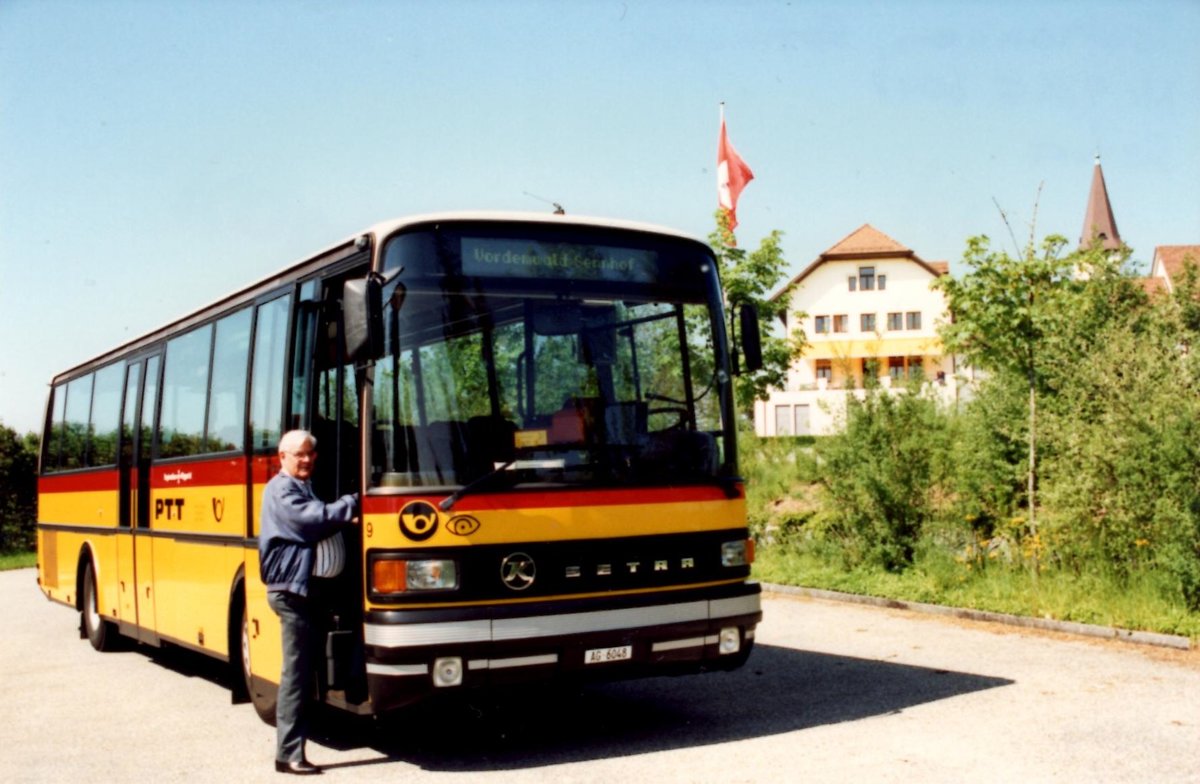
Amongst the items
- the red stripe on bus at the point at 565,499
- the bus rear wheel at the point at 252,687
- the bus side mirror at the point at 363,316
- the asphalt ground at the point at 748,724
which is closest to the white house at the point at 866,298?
the asphalt ground at the point at 748,724

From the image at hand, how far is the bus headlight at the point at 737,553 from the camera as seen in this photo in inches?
344

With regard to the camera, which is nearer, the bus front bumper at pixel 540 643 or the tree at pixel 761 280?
the bus front bumper at pixel 540 643

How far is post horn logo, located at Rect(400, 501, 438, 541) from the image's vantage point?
24.9 feet

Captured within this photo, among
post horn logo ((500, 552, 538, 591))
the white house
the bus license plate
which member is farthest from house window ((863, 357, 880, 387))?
the white house

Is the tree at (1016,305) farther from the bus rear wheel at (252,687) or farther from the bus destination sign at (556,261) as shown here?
the bus rear wheel at (252,687)

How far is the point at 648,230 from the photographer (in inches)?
348

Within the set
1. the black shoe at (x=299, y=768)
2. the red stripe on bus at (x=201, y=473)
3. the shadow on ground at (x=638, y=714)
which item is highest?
the red stripe on bus at (x=201, y=473)

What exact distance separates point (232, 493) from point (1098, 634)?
798cm

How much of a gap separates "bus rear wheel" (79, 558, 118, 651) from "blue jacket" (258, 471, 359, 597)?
7952 mm

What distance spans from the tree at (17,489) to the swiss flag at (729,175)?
20.8 m

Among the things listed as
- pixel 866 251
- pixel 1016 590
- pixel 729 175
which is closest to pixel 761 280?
pixel 729 175

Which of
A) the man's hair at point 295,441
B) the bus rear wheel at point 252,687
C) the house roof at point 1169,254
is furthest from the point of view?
the house roof at point 1169,254

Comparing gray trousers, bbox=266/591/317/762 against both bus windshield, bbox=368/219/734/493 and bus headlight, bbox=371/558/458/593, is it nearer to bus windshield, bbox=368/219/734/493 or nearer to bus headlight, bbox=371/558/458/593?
bus headlight, bbox=371/558/458/593

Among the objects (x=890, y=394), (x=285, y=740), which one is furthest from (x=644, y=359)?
(x=890, y=394)
